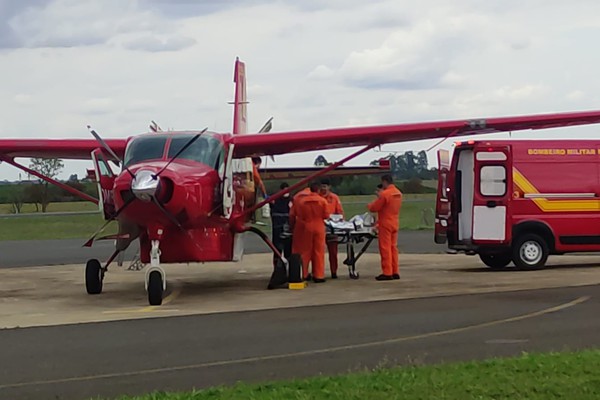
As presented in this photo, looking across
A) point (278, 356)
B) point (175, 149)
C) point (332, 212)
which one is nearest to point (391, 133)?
point (332, 212)

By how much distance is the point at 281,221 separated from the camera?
19219 mm

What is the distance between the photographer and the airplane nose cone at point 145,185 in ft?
46.1

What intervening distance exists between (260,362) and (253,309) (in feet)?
15.5

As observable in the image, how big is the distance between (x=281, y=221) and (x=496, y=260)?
4735 mm

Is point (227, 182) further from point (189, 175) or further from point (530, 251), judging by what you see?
point (530, 251)

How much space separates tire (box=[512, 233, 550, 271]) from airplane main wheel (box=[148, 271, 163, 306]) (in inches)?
303

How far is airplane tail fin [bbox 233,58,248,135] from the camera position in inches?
923

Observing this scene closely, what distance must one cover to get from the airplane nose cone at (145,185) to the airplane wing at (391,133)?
3185 mm

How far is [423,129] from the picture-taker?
17203 mm

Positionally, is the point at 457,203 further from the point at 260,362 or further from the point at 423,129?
the point at 260,362

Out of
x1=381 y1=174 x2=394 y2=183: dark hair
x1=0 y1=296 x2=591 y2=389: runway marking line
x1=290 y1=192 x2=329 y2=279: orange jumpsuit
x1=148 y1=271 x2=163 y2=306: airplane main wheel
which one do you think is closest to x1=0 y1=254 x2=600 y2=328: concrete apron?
x1=148 y1=271 x2=163 y2=306: airplane main wheel

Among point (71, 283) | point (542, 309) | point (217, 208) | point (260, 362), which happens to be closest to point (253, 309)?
point (217, 208)

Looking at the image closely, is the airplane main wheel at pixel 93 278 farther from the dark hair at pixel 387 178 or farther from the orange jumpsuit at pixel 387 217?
the dark hair at pixel 387 178

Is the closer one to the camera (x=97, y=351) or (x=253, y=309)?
(x=97, y=351)
